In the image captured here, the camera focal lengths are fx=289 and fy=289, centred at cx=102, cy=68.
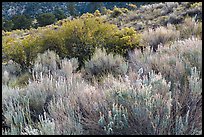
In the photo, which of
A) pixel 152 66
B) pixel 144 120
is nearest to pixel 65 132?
pixel 144 120

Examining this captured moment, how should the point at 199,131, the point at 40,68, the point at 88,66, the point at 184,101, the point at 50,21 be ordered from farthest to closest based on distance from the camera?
the point at 50,21 → the point at 40,68 → the point at 88,66 → the point at 184,101 → the point at 199,131

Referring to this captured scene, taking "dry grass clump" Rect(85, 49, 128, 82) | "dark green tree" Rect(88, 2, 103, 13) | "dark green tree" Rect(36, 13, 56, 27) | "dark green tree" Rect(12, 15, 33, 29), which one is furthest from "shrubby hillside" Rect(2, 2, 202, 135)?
"dark green tree" Rect(88, 2, 103, 13)

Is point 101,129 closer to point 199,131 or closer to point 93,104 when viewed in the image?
point 93,104

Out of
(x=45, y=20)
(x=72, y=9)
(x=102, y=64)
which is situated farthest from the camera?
(x=72, y=9)

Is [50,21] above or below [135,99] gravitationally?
below

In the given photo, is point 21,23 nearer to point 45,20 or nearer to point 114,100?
point 45,20

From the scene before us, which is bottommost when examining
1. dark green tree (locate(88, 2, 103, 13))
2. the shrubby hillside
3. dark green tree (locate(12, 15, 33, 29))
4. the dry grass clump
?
dark green tree (locate(12, 15, 33, 29))

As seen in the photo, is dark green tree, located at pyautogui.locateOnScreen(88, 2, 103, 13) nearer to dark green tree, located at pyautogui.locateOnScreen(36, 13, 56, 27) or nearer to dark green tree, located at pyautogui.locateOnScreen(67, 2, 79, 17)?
dark green tree, located at pyautogui.locateOnScreen(67, 2, 79, 17)

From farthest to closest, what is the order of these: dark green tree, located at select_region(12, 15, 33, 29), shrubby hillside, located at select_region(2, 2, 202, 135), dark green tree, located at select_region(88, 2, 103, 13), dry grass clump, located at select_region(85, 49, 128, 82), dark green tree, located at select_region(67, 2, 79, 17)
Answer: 1. dark green tree, located at select_region(88, 2, 103, 13)
2. dark green tree, located at select_region(67, 2, 79, 17)
3. dark green tree, located at select_region(12, 15, 33, 29)
4. dry grass clump, located at select_region(85, 49, 128, 82)
5. shrubby hillside, located at select_region(2, 2, 202, 135)

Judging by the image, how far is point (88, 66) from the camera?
7445 mm

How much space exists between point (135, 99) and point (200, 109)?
0.74 m

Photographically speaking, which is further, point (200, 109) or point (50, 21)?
point (50, 21)

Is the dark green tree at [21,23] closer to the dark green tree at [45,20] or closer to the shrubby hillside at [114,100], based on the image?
the dark green tree at [45,20]

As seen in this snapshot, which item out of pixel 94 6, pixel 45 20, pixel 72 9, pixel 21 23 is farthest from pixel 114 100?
pixel 94 6
